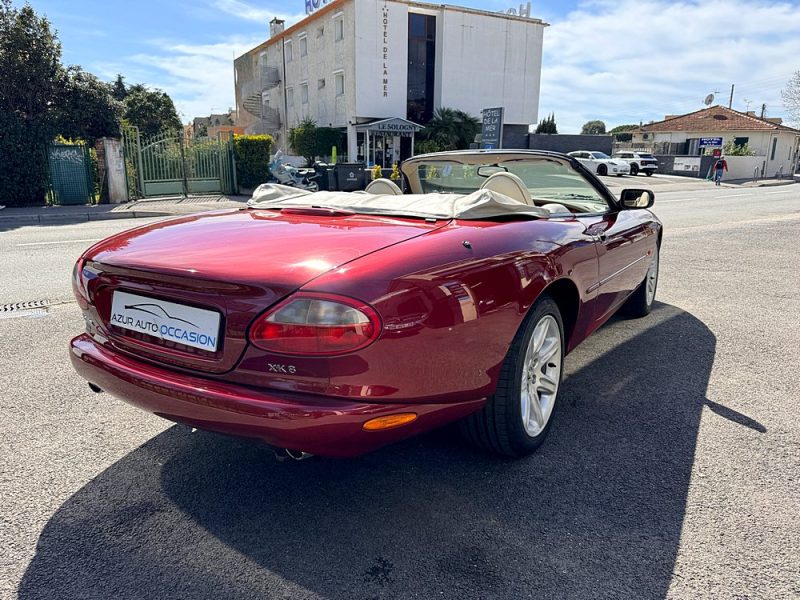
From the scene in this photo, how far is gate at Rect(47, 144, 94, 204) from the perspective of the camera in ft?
53.0

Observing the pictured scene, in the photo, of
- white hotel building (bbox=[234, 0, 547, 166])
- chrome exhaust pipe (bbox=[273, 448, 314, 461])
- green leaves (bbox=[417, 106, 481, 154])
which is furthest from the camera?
green leaves (bbox=[417, 106, 481, 154])

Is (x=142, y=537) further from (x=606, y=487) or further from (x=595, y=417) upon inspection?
(x=595, y=417)

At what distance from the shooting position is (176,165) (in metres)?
18.5

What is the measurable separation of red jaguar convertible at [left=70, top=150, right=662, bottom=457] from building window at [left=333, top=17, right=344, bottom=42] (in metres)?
33.7

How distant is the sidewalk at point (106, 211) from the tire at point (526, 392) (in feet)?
37.9

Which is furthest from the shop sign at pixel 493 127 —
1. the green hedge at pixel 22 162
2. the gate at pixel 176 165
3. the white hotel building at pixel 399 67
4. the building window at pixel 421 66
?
the green hedge at pixel 22 162

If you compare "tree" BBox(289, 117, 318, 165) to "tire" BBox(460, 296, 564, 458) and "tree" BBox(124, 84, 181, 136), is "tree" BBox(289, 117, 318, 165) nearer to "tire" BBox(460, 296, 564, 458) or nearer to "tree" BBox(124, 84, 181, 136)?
"tree" BBox(124, 84, 181, 136)

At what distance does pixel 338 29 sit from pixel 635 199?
3336 centimetres

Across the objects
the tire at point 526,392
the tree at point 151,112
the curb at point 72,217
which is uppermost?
the tree at point 151,112

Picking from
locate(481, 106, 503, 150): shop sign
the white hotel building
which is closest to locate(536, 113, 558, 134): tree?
the white hotel building

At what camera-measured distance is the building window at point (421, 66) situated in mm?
34781

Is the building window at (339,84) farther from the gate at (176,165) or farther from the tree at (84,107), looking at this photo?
the tree at (84,107)

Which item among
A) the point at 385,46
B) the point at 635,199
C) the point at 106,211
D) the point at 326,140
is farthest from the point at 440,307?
the point at 326,140

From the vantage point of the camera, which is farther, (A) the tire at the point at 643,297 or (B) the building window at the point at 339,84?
(B) the building window at the point at 339,84
